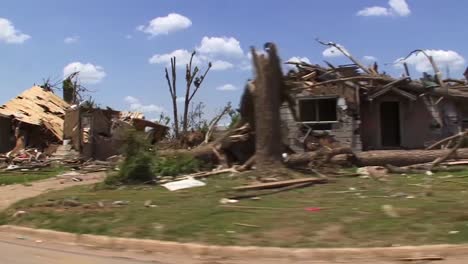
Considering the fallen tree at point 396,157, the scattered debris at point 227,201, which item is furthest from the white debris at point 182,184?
the fallen tree at point 396,157

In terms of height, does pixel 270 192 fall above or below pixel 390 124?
below

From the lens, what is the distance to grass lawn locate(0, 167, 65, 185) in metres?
20.8

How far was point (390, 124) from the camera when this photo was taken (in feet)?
86.6

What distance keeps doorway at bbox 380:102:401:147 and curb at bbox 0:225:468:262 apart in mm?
18750

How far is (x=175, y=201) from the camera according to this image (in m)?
12.8

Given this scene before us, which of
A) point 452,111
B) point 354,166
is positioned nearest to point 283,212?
point 354,166

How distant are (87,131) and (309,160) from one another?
48.0 feet

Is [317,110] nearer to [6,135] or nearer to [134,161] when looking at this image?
[134,161]

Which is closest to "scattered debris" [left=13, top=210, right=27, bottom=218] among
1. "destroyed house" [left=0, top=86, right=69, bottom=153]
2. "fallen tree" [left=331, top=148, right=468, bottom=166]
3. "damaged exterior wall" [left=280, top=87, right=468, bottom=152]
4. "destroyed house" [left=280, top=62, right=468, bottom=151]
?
"fallen tree" [left=331, top=148, right=468, bottom=166]

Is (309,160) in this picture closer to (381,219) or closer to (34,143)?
(381,219)

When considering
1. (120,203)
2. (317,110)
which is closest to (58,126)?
(317,110)

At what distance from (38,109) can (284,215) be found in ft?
90.8

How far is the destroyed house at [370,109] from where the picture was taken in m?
24.6

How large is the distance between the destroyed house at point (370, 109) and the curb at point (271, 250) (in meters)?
15.3
